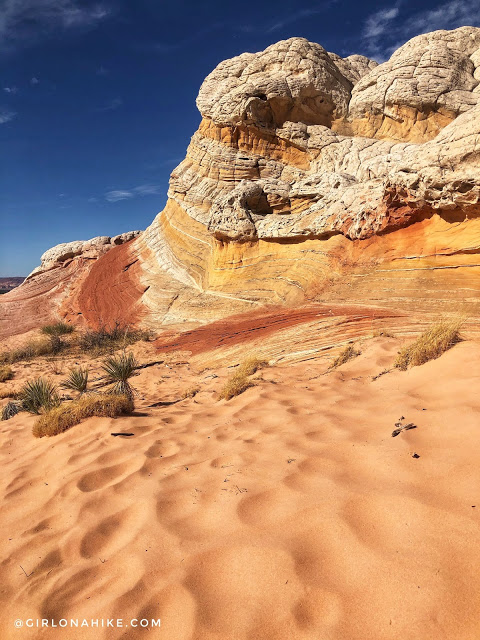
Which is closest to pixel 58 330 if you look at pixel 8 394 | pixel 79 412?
pixel 8 394

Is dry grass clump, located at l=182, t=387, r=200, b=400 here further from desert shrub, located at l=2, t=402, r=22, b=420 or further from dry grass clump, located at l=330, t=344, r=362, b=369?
desert shrub, located at l=2, t=402, r=22, b=420

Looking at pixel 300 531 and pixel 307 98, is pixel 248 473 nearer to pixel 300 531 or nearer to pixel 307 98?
pixel 300 531

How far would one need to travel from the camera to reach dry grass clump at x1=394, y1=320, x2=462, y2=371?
4.11 m

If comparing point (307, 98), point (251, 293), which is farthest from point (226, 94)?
point (251, 293)

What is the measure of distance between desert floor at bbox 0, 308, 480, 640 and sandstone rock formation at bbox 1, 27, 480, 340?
4866 millimetres

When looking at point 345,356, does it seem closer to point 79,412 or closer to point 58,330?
point 79,412

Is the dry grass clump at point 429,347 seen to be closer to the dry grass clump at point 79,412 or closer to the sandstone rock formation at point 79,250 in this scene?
the dry grass clump at point 79,412

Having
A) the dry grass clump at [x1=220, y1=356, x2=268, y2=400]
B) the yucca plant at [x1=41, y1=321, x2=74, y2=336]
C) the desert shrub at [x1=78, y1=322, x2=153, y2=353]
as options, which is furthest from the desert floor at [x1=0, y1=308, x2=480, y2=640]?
the yucca plant at [x1=41, y1=321, x2=74, y2=336]

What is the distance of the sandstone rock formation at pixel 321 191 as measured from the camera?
7.63 metres

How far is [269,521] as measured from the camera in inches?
82.5

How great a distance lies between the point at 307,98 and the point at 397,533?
1699cm

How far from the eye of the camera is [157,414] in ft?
15.8

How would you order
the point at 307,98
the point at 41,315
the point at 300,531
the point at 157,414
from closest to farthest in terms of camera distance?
the point at 300,531 < the point at 157,414 < the point at 307,98 < the point at 41,315

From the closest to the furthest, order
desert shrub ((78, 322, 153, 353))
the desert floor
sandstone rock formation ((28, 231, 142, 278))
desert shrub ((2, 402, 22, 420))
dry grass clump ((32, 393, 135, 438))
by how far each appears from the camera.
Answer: the desert floor < dry grass clump ((32, 393, 135, 438)) < desert shrub ((2, 402, 22, 420)) < desert shrub ((78, 322, 153, 353)) < sandstone rock formation ((28, 231, 142, 278))
